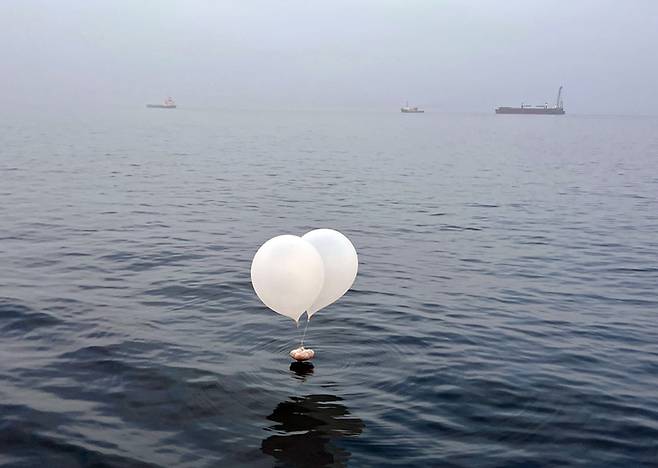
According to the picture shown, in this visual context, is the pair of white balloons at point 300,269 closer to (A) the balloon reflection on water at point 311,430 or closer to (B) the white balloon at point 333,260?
(B) the white balloon at point 333,260

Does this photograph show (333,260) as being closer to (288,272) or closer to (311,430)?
(288,272)

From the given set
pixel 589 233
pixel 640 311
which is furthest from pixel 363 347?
pixel 589 233

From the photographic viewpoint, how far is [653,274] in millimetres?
19359

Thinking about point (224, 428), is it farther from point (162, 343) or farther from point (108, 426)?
point (162, 343)

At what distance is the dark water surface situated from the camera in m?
8.55

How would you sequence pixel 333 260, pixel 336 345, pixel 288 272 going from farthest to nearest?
pixel 336 345 < pixel 333 260 < pixel 288 272

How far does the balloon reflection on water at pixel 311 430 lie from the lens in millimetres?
8078

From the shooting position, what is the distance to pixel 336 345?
40.2ft

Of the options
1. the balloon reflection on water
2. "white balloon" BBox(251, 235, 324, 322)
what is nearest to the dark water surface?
the balloon reflection on water

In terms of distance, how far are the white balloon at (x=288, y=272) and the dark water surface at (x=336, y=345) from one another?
1.58 m

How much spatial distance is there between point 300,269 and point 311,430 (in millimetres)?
2377

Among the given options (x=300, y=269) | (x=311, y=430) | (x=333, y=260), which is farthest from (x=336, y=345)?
(x=311, y=430)

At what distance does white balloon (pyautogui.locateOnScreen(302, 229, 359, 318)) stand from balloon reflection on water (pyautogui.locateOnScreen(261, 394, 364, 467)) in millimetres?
1800

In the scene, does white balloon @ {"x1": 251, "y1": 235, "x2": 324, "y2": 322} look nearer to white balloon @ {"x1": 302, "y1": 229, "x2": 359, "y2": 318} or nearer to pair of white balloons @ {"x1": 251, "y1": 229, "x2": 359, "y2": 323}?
pair of white balloons @ {"x1": 251, "y1": 229, "x2": 359, "y2": 323}
